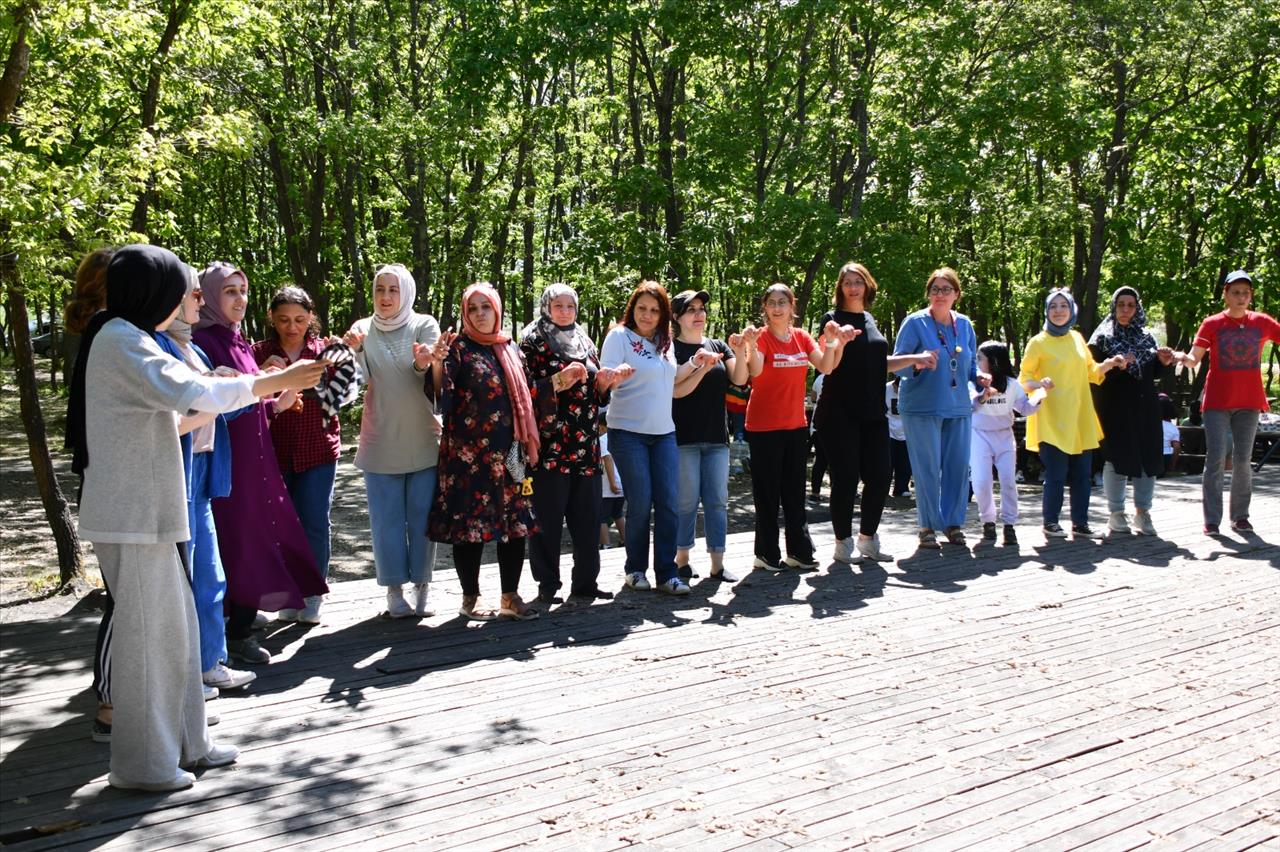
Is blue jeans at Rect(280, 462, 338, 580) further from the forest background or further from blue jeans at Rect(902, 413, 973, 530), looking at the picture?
blue jeans at Rect(902, 413, 973, 530)

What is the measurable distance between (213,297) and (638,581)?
303cm

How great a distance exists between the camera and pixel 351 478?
1720 cm

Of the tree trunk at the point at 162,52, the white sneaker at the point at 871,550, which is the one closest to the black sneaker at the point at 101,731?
the white sneaker at the point at 871,550

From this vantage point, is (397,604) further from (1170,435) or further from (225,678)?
(1170,435)

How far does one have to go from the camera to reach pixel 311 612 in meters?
6.14

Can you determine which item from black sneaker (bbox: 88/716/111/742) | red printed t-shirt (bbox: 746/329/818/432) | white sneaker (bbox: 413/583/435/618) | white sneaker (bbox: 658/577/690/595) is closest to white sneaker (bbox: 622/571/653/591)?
white sneaker (bbox: 658/577/690/595)

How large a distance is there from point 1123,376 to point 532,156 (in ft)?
40.2

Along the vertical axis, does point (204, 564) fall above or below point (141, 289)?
below

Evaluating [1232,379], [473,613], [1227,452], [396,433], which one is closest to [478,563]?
[473,613]

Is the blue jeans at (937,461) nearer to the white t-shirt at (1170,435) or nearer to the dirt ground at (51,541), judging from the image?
the dirt ground at (51,541)

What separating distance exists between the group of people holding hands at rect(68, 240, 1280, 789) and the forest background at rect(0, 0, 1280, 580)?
303cm

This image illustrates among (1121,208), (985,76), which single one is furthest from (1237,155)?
(985,76)

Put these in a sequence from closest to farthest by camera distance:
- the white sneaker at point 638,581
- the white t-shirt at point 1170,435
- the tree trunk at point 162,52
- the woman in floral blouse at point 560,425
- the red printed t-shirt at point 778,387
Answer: the woman in floral blouse at point 560,425
the white sneaker at point 638,581
the red printed t-shirt at point 778,387
the tree trunk at point 162,52
the white t-shirt at point 1170,435

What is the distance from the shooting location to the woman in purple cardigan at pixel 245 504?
5320 millimetres
